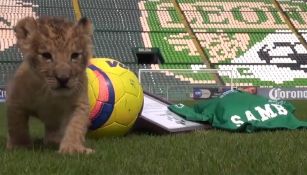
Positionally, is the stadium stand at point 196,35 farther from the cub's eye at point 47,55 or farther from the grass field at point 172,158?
the cub's eye at point 47,55

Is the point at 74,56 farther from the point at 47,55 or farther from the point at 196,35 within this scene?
the point at 196,35

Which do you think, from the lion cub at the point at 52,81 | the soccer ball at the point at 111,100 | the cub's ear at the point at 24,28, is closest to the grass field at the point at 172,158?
the lion cub at the point at 52,81

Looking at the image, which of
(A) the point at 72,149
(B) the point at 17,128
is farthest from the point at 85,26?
(B) the point at 17,128

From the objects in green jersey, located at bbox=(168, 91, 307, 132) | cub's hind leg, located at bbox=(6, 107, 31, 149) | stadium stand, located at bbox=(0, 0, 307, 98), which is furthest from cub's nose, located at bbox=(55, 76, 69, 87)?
stadium stand, located at bbox=(0, 0, 307, 98)

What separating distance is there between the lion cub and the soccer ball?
3.67 ft

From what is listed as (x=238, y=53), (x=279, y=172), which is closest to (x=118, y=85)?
(x=279, y=172)

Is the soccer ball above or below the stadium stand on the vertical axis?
below

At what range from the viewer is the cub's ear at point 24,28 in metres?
3.80

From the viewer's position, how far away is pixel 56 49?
12.0 feet

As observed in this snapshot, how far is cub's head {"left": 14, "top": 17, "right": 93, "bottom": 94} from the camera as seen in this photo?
3.64 m

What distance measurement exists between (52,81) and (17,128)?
99cm

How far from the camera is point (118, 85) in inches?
239

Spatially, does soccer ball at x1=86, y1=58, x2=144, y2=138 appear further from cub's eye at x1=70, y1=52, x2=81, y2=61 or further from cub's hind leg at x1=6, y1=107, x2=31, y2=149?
cub's eye at x1=70, y1=52, x2=81, y2=61

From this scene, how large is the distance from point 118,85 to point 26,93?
190 cm
